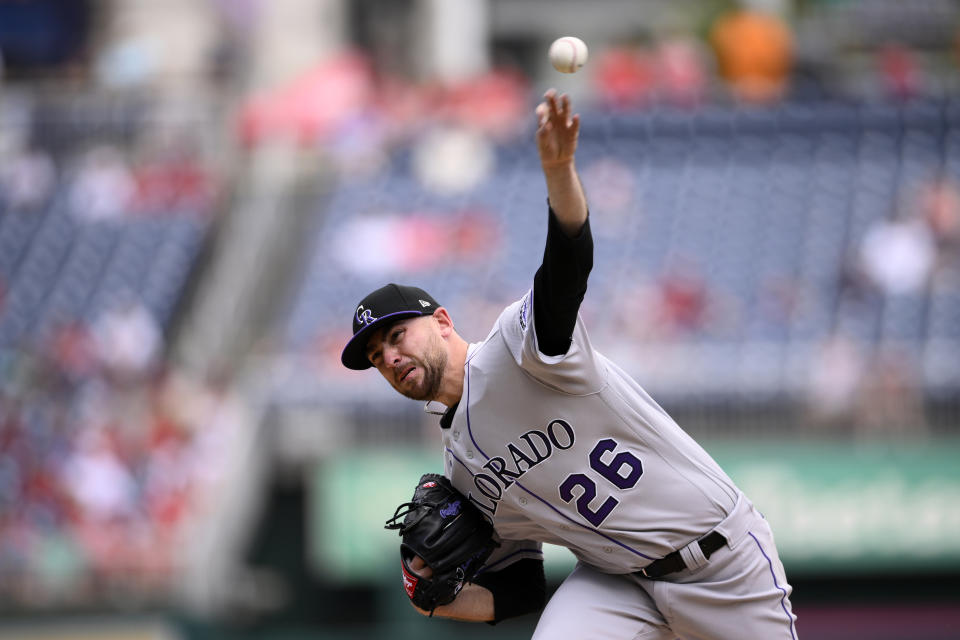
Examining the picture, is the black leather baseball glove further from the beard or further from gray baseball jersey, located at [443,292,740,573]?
the beard

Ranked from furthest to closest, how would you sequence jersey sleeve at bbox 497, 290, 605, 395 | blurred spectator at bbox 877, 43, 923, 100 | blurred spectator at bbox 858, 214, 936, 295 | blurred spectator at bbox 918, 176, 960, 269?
blurred spectator at bbox 877, 43, 923, 100 < blurred spectator at bbox 918, 176, 960, 269 < blurred spectator at bbox 858, 214, 936, 295 < jersey sleeve at bbox 497, 290, 605, 395

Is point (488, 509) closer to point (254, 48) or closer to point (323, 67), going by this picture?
point (323, 67)

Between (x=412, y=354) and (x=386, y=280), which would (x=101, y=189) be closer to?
(x=386, y=280)

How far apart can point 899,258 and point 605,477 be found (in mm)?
8295

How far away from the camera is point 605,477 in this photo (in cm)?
327

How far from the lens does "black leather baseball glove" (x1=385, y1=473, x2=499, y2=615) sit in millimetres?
3459

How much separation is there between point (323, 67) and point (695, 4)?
9225 mm

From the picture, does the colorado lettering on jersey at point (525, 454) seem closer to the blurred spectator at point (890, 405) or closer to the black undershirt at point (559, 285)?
the black undershirt at point (559, 285)

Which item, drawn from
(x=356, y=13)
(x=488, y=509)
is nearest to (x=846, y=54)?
(x=356, y=13)

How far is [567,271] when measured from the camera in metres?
2.86

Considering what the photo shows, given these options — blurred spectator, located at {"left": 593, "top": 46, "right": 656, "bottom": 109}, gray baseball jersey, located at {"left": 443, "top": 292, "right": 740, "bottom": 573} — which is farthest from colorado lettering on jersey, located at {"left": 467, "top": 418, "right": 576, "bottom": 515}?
blurred spectator, located at {"left": 593, "top": 46, "right": 656, "bottom": 109}

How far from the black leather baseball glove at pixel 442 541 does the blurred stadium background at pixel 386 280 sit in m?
5.52

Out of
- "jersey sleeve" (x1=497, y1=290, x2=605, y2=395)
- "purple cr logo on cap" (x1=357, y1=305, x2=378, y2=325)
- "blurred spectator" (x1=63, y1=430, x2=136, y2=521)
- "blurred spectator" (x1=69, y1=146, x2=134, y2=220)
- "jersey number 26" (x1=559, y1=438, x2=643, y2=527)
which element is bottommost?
"jersey number 26" (x1=559, y1=438, x2=643, y2=527)

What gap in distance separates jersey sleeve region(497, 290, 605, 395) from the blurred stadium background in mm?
6076
